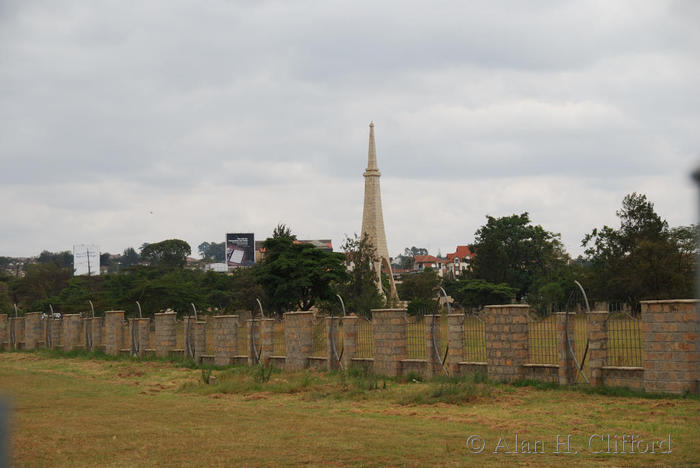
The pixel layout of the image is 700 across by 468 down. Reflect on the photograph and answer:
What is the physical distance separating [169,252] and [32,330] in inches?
3148

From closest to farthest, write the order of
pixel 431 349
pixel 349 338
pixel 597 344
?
pixel 597 344, pixel 431 349, pixel 349 338

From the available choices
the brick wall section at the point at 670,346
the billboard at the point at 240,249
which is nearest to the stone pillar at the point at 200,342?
the brick wall section at the point at 670,346

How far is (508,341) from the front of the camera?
1834cm

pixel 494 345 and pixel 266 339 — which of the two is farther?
pixel 266 339

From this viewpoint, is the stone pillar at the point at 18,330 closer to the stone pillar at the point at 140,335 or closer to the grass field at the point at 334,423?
the stone pillar at the point at 140,335

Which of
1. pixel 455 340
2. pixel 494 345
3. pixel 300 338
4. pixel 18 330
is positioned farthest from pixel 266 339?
pixel 18 330

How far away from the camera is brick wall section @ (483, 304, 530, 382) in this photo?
59.6ft

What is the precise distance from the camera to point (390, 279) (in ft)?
269

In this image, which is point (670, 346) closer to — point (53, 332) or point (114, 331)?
point (114, 331)

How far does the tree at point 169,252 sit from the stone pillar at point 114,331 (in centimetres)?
8681

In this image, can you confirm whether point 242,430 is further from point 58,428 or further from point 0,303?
point 0,303

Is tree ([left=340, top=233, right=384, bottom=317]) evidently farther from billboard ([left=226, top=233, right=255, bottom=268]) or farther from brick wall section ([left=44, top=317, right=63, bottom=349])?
billboard ([left=226, top=233, right=255, bottom=268])

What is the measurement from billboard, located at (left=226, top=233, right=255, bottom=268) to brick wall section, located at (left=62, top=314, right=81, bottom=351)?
79196mm

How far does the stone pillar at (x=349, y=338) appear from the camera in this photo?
23.2m
